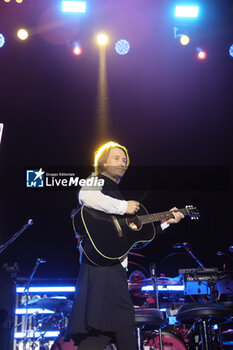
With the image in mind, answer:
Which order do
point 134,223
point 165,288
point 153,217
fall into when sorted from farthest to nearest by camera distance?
point 165,288, point 153,217, point 134,223

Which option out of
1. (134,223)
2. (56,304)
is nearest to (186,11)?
(134,223)

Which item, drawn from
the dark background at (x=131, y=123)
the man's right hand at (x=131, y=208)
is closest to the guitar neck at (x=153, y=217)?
the man's right hand at (x=131, y=208)

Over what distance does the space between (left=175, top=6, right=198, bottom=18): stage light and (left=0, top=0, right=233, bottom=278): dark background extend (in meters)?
0.15

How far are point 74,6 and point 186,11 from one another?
1706 mm

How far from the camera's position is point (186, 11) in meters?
6.04

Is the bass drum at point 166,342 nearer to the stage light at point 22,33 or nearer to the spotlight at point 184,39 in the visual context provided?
the spotlight at point 184,39

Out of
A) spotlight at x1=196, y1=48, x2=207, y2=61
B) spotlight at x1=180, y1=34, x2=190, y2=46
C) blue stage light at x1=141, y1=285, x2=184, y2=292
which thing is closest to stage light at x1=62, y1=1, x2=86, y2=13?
spotlight at x1=180, y1=34, x2=190, y2=46

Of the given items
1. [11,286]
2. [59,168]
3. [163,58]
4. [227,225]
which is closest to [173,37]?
[163,58]

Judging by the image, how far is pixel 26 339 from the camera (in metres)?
4.94

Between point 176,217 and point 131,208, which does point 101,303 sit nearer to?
point 131,208

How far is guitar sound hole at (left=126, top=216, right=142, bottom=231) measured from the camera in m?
2.97

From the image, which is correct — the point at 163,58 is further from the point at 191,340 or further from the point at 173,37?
the point at 191,340

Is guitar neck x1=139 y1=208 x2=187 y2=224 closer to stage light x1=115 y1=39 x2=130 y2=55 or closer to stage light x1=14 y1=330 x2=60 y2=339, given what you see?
stage light x1=14 y1=330 x2=60 y2=339

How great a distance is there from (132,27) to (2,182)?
3.22 metres
